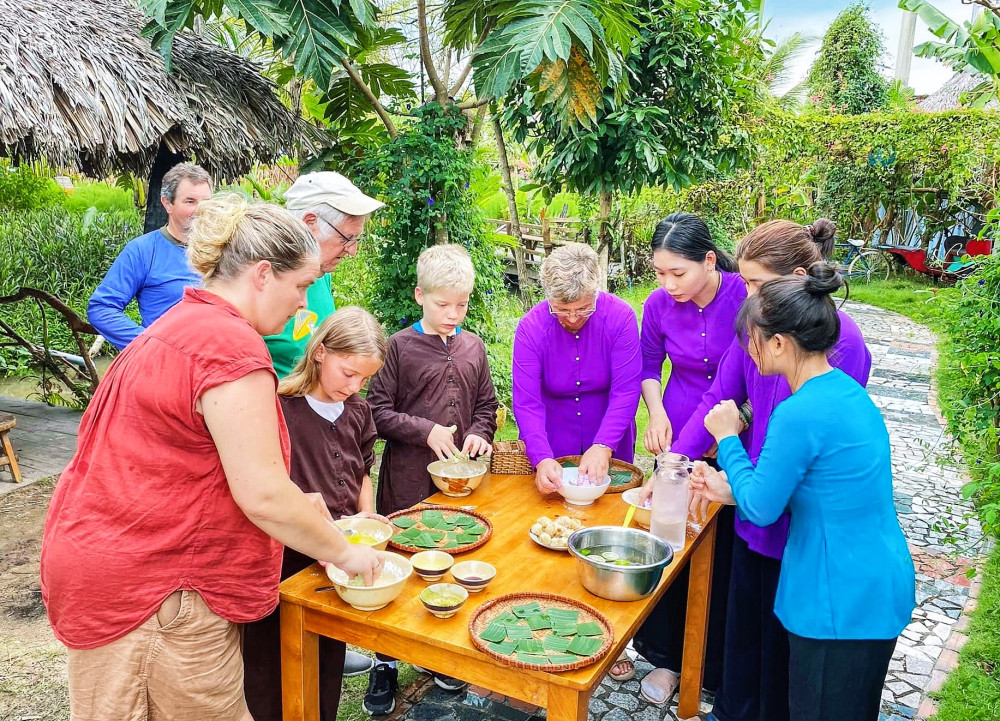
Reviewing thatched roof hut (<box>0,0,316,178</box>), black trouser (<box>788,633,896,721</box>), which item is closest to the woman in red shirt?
black trouser (<box>788,633,896,721</box>)

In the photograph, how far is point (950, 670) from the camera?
3301 millimetres

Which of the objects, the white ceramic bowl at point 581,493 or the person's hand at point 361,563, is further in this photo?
the white ceramic bowl at point 581,493

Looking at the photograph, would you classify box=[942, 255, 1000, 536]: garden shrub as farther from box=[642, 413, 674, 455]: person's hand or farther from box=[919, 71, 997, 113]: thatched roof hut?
box=[919, 71, 997, 113]: thatched roof hut

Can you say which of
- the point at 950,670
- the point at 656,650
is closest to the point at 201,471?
the point at 656,650

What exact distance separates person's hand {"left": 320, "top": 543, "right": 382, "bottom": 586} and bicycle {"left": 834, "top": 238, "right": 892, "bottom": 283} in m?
14.3

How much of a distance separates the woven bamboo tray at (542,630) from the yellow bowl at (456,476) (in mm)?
734

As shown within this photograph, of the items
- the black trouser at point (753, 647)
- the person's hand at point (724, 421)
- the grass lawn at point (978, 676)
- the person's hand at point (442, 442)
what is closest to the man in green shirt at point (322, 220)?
the person's hand at point (442, 442)

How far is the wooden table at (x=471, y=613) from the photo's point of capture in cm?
173

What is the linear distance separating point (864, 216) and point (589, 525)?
15.0 meters

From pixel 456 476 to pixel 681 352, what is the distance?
103 centimetres

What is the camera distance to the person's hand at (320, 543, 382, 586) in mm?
1813

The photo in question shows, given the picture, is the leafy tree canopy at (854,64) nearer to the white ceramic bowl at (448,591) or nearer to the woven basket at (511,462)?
the woven basket at (511,462)

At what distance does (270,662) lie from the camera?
7.64 feet

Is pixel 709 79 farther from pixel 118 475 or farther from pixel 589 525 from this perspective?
pixel 118 475
